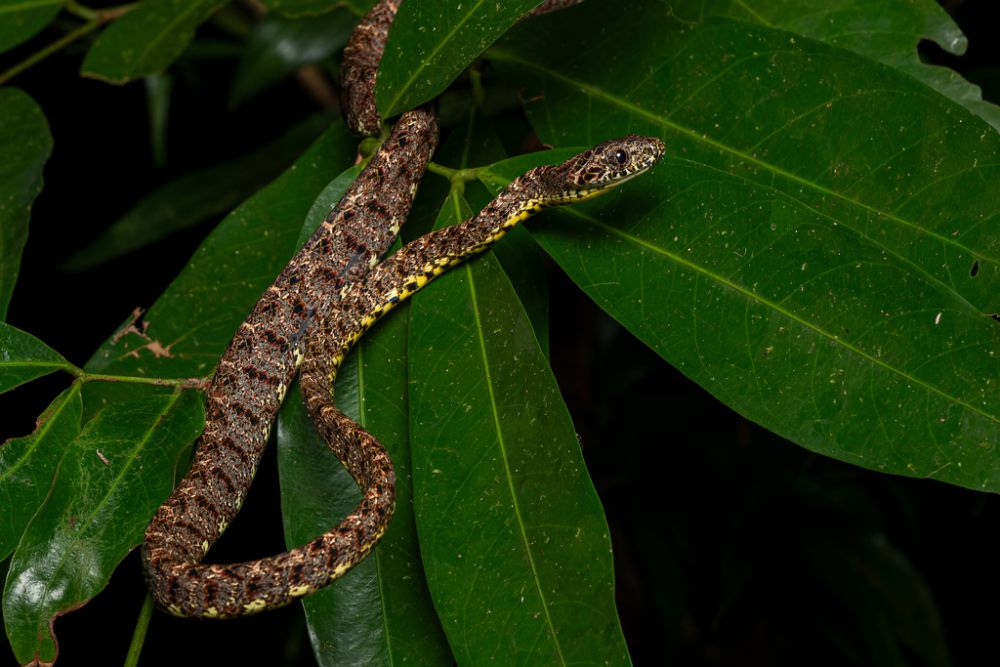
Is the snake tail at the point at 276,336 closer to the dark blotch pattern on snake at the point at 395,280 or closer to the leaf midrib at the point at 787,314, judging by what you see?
the dark blotch pattern on snake at the point at 395,280

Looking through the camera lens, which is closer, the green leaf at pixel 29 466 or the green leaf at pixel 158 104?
the green leaf at pixel 29 466

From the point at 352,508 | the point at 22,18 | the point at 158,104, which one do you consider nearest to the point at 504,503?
the point at 352,508

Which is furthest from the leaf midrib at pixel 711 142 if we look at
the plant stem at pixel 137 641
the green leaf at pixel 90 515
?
the plant stem at pixel 137 641

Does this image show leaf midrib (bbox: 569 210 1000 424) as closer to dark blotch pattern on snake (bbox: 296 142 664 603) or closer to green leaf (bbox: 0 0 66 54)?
dark blotch pattern on snake (bbox: 296 142 664 603)

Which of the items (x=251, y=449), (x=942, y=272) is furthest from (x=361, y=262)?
(x=942, y=272)

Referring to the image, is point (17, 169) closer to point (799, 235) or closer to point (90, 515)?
point (90, 515)

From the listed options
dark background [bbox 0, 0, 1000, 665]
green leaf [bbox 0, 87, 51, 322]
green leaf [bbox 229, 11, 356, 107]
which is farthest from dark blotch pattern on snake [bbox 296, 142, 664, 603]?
dark background [bbox 0, 0, 1000, 665]
